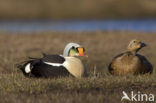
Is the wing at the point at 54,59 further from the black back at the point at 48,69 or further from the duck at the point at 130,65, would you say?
the duck at the point at 130,65

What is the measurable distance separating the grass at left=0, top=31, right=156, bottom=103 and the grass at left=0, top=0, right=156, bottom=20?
76.9 ft

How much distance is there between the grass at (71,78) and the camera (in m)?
6.45

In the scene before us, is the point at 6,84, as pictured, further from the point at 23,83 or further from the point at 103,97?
the point at 103,97

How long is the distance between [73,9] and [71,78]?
120ft

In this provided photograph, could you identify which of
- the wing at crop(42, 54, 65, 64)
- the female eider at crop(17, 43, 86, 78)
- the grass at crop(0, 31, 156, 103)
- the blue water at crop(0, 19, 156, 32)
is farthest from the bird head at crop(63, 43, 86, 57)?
the blue water at crop(0, 19, 156, 32)

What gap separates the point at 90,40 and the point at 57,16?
2569 centimetres

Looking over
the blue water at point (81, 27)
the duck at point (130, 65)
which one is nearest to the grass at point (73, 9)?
the blue water at point (81, 27)

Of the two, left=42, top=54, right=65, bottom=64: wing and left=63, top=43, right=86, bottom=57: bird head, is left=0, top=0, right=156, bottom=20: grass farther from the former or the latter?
left=42, top=54, right=65, bottom=64: wing

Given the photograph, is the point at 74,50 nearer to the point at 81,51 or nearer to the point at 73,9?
the point at 81,51

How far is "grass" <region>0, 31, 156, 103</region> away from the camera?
6.45 metres

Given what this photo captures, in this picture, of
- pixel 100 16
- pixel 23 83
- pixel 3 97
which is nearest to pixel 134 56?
pixel 23 83

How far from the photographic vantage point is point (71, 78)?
7.91 metres

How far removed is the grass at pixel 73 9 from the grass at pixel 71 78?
23.4m

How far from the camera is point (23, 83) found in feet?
24.0
